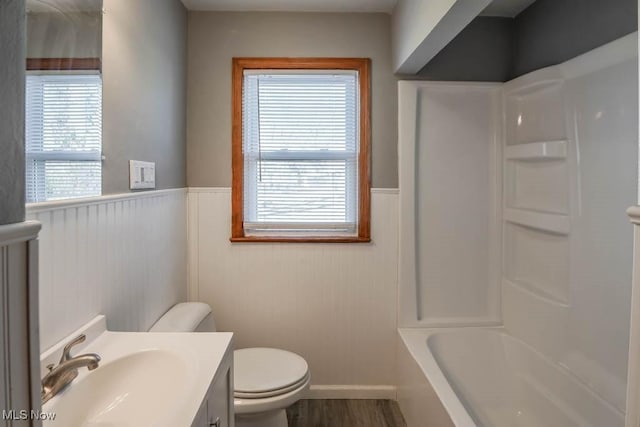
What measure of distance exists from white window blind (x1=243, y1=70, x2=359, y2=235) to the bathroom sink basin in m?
1.33

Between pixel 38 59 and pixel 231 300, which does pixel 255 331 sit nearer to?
pixel 231 300

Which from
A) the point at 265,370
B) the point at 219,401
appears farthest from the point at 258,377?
the point at 219,401

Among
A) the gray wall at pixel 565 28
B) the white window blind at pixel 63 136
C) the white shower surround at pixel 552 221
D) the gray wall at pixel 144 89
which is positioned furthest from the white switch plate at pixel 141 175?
the gray wall at pixel 565 28

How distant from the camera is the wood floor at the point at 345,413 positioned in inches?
89.7

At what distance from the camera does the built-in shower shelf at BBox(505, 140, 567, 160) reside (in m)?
2.02

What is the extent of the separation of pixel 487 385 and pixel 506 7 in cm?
212

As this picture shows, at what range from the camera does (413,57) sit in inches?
81.0

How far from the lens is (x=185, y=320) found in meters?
1.96

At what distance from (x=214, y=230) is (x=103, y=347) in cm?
123

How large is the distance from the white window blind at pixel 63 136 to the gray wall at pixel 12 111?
1.88ft

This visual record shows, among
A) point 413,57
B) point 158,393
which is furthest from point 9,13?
point 413,57

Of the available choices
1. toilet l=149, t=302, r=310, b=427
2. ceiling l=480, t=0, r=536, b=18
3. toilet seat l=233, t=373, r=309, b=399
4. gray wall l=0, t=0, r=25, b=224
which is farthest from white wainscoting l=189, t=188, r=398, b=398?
gray wall l=0, t=0, r=25, b=224

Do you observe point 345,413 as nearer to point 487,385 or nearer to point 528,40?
point 487,385

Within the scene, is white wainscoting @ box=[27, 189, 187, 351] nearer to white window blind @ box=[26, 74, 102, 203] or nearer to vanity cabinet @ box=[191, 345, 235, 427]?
white window blind @ box=[26, 74, 102, 203]
